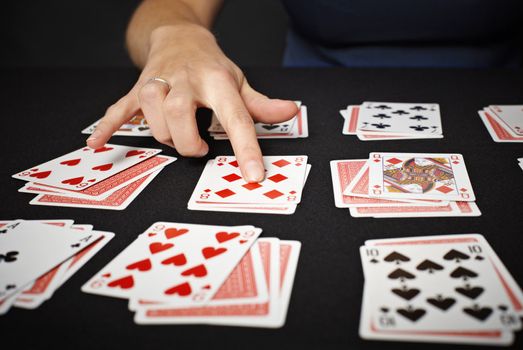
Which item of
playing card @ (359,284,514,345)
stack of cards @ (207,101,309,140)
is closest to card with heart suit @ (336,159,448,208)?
stack of cards @ (207,101,309,140)

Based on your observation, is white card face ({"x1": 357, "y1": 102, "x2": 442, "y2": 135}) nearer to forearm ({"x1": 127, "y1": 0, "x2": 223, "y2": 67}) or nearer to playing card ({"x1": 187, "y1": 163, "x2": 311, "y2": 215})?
playing card ({"x1": 187, "y1": 163, "x2": 311, "y2": 215})

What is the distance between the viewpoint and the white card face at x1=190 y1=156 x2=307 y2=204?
1.10 metres

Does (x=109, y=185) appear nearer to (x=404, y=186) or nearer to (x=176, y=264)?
(x=176, y=264)

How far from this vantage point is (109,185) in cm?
121

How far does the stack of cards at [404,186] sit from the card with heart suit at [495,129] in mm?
175

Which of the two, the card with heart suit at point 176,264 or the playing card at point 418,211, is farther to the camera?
the playing card at point 418,211

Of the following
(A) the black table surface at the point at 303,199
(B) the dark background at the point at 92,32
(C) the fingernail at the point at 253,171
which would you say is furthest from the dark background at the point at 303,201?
(B) the dark background at the point at 92,32

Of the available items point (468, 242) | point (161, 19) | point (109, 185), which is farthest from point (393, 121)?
→ point (161, 19)

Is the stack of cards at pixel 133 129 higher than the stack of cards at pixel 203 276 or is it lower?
higher

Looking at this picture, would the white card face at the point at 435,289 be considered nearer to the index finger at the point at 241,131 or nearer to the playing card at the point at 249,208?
the playing card at the point at 249,208

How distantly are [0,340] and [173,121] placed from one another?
0.64 m

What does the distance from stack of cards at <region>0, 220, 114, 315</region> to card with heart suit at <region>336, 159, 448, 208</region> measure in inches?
20.0

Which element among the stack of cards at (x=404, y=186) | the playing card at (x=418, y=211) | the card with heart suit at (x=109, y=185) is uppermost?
the card with heart suit at (x=109, y=185)

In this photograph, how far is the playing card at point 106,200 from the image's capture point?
112cm
